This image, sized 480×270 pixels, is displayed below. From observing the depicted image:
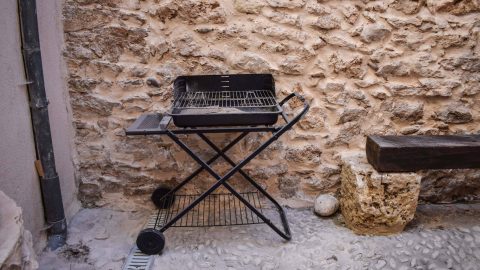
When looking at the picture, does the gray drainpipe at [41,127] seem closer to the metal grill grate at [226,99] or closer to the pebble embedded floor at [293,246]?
the pebble embedded floor at [293,246]

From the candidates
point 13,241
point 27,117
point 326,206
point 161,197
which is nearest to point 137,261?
point 161,197

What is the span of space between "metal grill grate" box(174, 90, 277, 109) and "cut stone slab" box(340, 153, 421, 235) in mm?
772

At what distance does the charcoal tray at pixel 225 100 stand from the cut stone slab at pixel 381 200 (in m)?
0.76

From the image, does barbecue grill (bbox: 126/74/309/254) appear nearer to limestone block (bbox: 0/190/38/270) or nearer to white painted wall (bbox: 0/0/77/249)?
white painted wall (bbox: 0/0/77/249)

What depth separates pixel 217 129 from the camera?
212cm

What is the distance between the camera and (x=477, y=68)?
260cm

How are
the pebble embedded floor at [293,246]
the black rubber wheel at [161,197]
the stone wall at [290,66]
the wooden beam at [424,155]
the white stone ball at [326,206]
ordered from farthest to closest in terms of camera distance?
the black rubber wheel at [161,197]
the white stone ball at [326,206]
the stone wall at [290,66]
the wooden beam at [424,155]
the pebble embedded floor at [293,246]

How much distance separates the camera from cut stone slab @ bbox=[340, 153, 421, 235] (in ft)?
7.66

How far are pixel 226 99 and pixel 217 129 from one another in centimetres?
40

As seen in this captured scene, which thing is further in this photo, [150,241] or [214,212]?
[214,212]

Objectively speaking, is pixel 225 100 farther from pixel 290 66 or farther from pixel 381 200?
pixel 381 200

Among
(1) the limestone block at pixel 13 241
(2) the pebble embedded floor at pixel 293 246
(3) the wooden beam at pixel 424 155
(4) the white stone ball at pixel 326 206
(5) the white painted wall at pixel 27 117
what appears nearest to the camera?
(1) the limestone block at pixel 13 241

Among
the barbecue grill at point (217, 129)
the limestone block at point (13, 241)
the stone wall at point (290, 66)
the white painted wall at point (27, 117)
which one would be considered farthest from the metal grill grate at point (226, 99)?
the limestone block at point (13, 241)

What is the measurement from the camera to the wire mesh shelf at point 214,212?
2.61 meters
